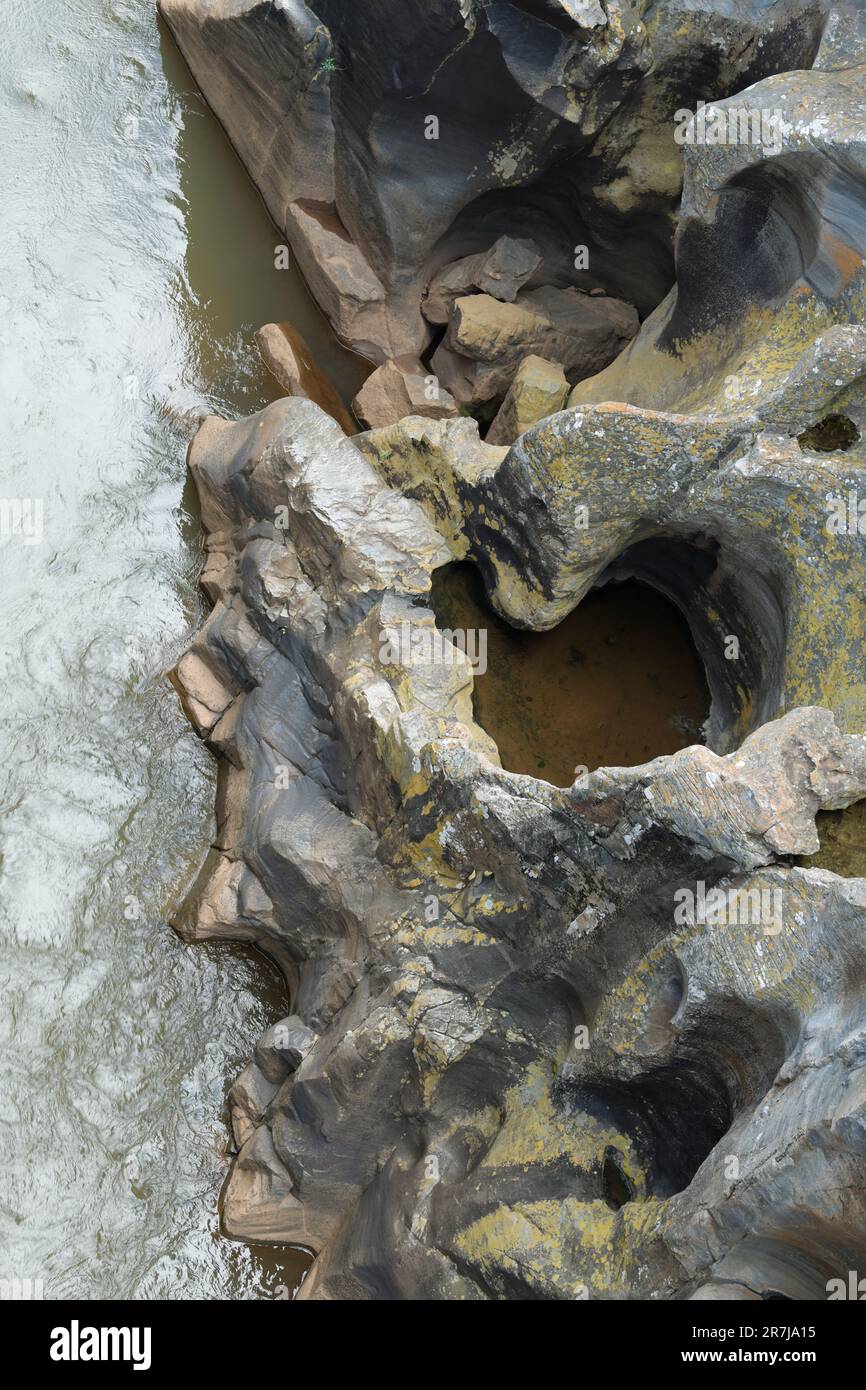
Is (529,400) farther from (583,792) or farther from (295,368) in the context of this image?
(583,792)

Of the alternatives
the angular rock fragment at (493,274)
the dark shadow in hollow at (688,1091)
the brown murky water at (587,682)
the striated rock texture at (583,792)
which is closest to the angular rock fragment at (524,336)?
the angular rock fragment at (493,274)

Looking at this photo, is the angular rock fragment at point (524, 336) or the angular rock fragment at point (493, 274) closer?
the angular rock fragment at point (524, 336)

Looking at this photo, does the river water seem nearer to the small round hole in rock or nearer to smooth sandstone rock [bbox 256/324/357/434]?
smooth sandstone rock [bbox 256/324/357/434]

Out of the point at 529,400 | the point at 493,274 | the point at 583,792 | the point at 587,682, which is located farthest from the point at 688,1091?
the point at 493,274

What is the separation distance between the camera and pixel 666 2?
23.6 ft

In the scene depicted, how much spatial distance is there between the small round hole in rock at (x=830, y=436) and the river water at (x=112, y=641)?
12.7 ft

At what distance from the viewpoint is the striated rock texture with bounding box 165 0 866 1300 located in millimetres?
4961

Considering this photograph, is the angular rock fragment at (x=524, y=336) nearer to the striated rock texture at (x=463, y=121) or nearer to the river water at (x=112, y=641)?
the striated rock texture at (x=463, y=121)

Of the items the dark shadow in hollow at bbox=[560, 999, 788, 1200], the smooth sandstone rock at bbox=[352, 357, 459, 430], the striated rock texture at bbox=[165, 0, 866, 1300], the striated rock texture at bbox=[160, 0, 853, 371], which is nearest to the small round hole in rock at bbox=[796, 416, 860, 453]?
the striated rock texture at bbox=[165, 0, 866, 1300]

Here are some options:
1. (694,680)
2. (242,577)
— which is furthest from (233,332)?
(694,680)

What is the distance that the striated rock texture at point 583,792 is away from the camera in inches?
195

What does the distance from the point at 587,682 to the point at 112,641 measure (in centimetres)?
291

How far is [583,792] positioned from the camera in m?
5.48

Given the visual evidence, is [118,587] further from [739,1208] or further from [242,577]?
[739,1208]
